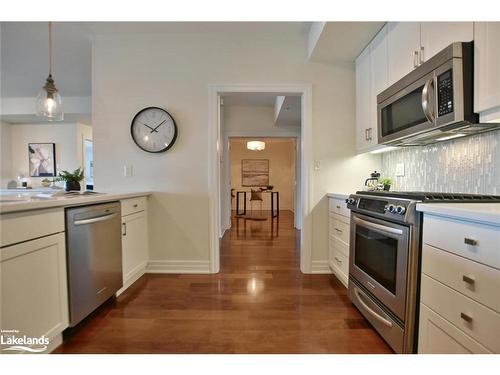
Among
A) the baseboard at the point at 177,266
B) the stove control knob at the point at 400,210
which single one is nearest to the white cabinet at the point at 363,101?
the stove control knob at the point at 400,210

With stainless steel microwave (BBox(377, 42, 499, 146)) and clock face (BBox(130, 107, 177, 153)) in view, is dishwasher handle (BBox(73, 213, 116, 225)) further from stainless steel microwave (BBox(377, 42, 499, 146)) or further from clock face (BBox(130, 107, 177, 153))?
stainless steel microwave (BBox(377, 42, 499, 146))

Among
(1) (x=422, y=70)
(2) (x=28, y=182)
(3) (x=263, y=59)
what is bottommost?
(2) (x=28, y=182)

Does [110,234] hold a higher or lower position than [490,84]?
lower

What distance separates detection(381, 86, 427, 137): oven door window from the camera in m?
1.66

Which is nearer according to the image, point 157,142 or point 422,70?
point 422,70

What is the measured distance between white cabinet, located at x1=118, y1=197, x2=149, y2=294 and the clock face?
1.90ft

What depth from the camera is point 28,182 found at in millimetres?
5688

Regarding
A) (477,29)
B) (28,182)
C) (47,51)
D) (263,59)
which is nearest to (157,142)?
(263,59)

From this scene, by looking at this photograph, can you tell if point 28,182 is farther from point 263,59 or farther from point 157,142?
point 263,59

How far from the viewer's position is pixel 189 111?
8.88 ft

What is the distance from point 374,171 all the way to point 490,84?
1550mm

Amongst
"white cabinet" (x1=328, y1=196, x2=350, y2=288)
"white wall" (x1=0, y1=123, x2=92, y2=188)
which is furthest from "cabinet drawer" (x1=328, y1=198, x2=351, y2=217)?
"white wall" (x1=0, y1=123, x2=92, y2=188)
